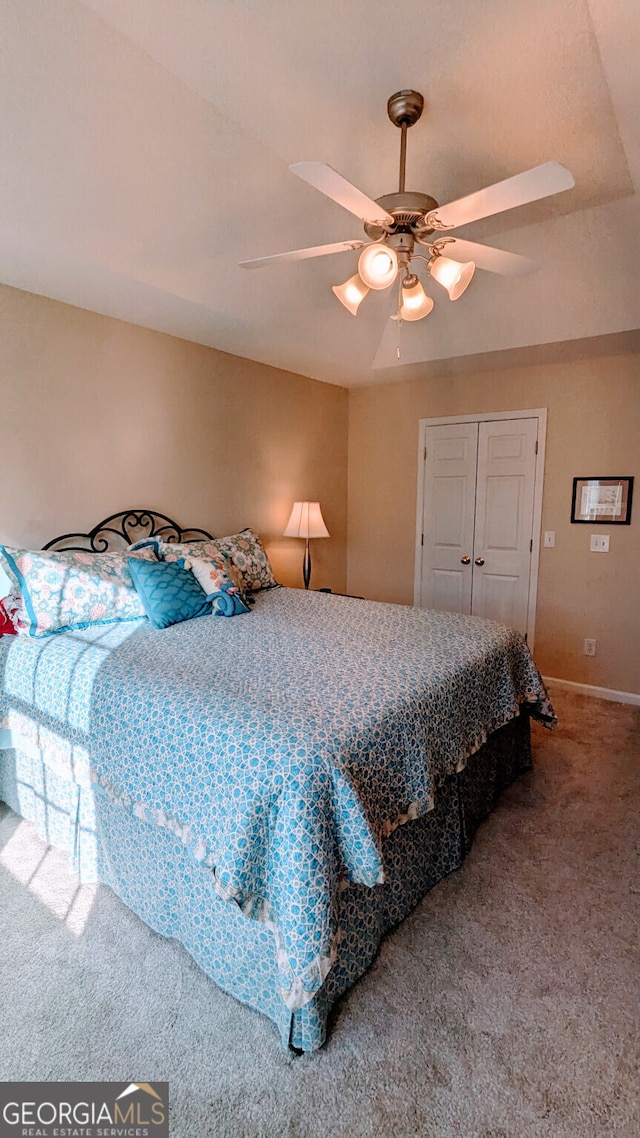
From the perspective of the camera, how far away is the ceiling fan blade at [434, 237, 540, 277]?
6.52 ft

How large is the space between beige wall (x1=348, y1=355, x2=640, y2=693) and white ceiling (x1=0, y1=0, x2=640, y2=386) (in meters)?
0.52

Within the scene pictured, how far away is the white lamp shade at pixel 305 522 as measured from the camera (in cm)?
414

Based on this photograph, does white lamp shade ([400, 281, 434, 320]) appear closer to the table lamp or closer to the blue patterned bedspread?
the blue patterned bedspread

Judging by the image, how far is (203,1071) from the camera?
1.32 metres

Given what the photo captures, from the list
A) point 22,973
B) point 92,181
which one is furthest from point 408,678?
point 92,181

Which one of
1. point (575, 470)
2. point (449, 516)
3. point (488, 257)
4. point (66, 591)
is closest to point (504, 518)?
point (449, 516)

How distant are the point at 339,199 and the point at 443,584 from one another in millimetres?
3276

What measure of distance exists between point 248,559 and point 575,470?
2.43 metres

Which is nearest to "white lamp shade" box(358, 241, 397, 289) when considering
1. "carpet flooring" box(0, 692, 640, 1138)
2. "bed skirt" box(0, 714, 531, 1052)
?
"bed skirt" box(0, 714, 531, 1052)

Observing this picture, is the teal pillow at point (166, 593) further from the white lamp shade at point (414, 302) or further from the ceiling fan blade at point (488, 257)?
the ceiling fan blade at point (488, 257)

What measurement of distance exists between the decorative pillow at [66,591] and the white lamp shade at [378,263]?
5.69ft

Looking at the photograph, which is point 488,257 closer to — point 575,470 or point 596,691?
point 575,470

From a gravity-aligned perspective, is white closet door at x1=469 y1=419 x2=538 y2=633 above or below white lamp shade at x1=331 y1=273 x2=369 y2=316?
below

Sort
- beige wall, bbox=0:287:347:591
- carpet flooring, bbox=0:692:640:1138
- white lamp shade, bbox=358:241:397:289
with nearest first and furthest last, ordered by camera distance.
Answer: carpet flooring, bbox=0:692:640:1138 < white lamp shade, bbox=358:241:397:289 < beige wall, bbox=0:287:347:591
